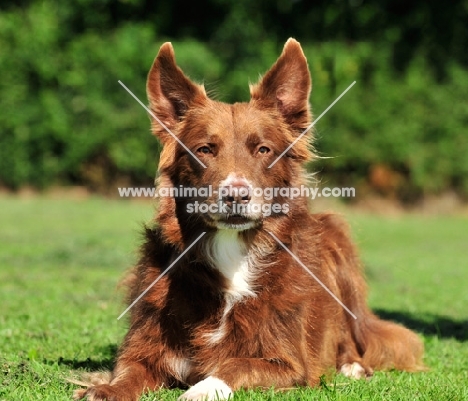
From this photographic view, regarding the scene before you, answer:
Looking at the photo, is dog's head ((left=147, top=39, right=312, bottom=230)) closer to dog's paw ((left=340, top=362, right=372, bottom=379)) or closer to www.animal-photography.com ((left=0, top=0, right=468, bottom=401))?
www.animal-photography.com ((left=0, top=0, right=468, bottom=401))

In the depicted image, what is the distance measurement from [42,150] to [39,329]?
18.7 meters

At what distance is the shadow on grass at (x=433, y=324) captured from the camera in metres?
8.63

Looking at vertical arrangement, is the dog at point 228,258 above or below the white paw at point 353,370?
above

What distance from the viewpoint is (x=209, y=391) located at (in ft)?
16.0

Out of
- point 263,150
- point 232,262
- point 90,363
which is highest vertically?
point 263,150

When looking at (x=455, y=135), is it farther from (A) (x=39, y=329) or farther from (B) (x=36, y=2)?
(A) (x=39, y=329)

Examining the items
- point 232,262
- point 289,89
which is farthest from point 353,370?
point 289,89

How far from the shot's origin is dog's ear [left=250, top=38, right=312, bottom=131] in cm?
592

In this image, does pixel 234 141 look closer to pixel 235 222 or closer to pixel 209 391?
pixel 235 222

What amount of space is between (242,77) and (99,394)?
2062cm

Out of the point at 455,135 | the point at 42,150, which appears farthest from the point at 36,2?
the point at 455,135

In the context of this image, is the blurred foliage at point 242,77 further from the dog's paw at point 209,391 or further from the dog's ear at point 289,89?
the dog's paw at point 209,391

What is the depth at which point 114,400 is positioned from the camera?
483 cm

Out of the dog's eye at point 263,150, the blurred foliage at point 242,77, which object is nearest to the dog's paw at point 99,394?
the dog's eye at point 263,150
